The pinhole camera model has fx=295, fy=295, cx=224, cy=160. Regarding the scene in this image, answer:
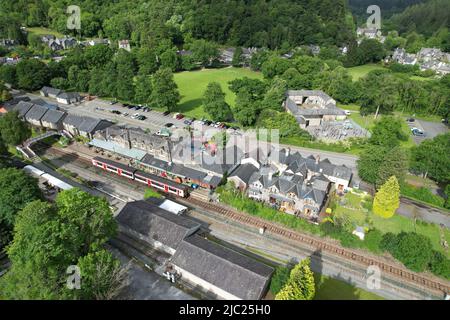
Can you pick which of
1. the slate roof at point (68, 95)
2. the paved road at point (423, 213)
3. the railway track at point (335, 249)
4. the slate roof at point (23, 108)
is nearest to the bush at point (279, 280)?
the railway track at point (335, 249)

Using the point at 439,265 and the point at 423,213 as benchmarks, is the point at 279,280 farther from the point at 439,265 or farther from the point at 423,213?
the point at 423,213

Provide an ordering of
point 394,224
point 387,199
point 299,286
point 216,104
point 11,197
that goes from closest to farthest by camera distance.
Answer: point 299,286 → point 11,197 → point 387,199 → point 394,224 → point 216,104

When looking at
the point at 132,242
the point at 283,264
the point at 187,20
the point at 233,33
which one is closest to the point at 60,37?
the point at 187,20

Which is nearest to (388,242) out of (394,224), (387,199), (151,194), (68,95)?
(394,224)

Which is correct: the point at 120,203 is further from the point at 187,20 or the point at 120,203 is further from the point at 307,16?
the point at 307,16

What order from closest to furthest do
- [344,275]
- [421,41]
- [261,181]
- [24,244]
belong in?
[24,244] → [344,275] → [261,181] → [421,41]

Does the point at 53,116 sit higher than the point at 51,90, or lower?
higher

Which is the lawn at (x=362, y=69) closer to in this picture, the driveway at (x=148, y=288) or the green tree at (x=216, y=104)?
the green tree at (x=216, y=104)
